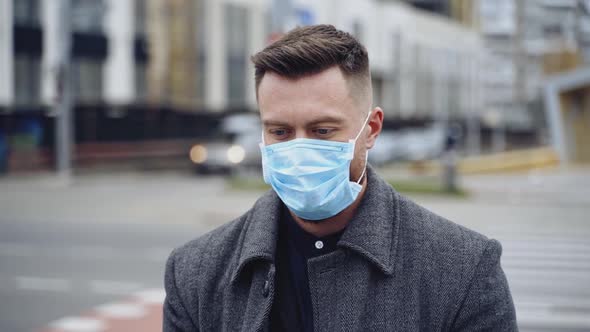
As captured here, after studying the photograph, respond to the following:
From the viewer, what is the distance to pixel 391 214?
2.46m

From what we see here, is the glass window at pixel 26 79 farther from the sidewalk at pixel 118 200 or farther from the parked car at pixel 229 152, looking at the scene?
the parked car at pixel 229 152

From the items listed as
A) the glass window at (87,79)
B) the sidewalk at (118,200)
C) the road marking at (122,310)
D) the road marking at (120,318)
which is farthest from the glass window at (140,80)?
the road marking at (122,310)

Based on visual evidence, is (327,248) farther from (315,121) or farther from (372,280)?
(315,121)

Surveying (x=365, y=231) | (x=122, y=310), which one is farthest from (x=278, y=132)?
(x=122, y=310)

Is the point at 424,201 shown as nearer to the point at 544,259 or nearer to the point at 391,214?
the point at 544,259

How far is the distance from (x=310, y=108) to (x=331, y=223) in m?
0.39

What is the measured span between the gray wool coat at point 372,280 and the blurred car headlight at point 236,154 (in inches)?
1127

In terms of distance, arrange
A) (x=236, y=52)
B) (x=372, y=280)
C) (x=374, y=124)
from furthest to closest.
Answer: (x=236, y=52), (x=374, y=124), (x=372, y=280)

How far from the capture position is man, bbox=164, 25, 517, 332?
7.48 ft

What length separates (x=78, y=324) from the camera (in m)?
7.95

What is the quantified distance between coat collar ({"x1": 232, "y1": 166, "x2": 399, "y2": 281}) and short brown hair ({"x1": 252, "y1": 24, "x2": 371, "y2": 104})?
1.13 feet

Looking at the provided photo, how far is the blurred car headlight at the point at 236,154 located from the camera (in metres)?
31.2

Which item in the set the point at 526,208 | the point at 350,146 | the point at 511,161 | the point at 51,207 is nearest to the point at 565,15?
the point at 511,161

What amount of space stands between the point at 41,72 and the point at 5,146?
7.03m
